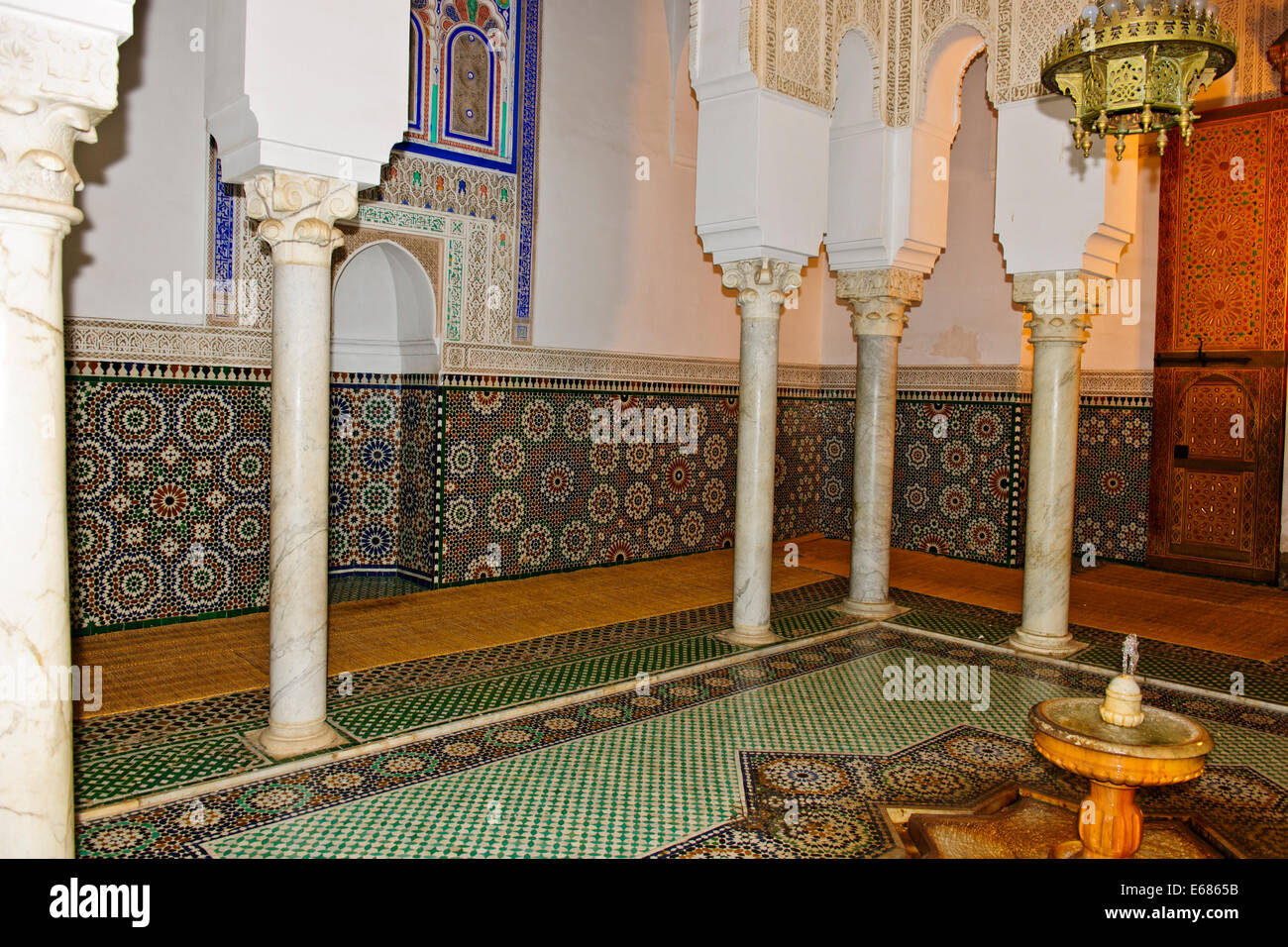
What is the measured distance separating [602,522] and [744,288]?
2465 millimetres

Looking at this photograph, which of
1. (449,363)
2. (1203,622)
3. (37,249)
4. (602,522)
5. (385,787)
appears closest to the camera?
(37,249)

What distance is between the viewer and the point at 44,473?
2137mm

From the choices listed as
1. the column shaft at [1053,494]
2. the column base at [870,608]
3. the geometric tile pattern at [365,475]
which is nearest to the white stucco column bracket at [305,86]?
the geometric tile pattern at [365,475]

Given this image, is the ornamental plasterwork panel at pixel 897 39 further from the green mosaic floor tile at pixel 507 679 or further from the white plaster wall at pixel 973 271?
the green mosaic floor tile at pixel 507 679

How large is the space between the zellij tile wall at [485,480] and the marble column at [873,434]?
6.08 feet

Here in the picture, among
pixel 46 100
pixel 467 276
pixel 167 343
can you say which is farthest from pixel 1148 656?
pixel 167 343

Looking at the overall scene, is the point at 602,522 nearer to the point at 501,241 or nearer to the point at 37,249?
the point at 501,241

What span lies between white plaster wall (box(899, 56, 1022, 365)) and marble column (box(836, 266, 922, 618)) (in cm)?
209

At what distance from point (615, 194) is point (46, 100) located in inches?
196

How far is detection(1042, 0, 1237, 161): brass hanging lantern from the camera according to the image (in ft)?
10.1

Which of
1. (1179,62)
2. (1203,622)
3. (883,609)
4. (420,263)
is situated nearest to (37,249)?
(1179,62)

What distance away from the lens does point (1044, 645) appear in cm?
495

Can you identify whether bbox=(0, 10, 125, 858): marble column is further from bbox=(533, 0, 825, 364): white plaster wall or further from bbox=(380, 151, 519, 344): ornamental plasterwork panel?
bbox=(533, 0, 825, 364): white plaster wall

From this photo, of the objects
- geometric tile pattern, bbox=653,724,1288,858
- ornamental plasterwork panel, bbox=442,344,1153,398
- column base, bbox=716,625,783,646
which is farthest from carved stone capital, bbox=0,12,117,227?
ornamental plasterwork panel, bbox=442,344,1153,398
